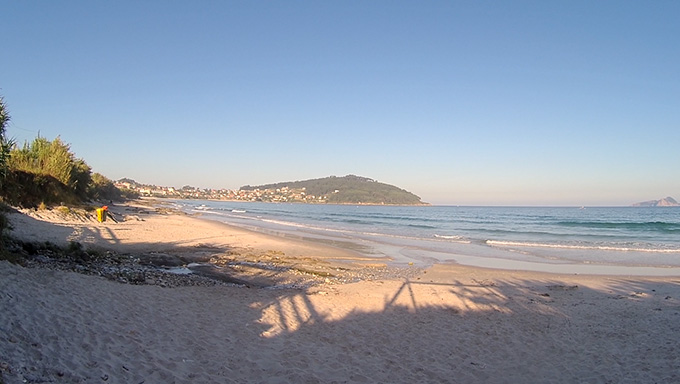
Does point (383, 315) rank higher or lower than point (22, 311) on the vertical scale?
lower

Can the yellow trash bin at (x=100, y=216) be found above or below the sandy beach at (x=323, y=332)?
above

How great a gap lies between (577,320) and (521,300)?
1.86m

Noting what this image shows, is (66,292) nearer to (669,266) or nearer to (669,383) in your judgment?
(669,383)

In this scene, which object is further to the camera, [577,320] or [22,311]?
[577,320]

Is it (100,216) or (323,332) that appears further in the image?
(100,216)

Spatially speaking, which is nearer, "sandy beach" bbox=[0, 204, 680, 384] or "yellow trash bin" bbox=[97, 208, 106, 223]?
"sandy beach" bbox=[0, 204, 680, 384]

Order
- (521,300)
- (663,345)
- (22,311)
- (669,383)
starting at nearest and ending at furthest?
(22,311) < (669,383) < (663,345) < (521,300)

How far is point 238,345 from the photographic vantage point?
241 inches

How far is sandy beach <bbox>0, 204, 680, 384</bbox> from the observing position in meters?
4.92

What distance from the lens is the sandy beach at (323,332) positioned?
4.92m

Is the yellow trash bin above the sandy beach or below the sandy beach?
above

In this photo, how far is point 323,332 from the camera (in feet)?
23.9

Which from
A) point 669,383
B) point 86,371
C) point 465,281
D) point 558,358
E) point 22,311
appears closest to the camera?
point 86,371

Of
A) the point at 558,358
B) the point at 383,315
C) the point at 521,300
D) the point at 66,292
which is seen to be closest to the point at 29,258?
the point at 66,292
